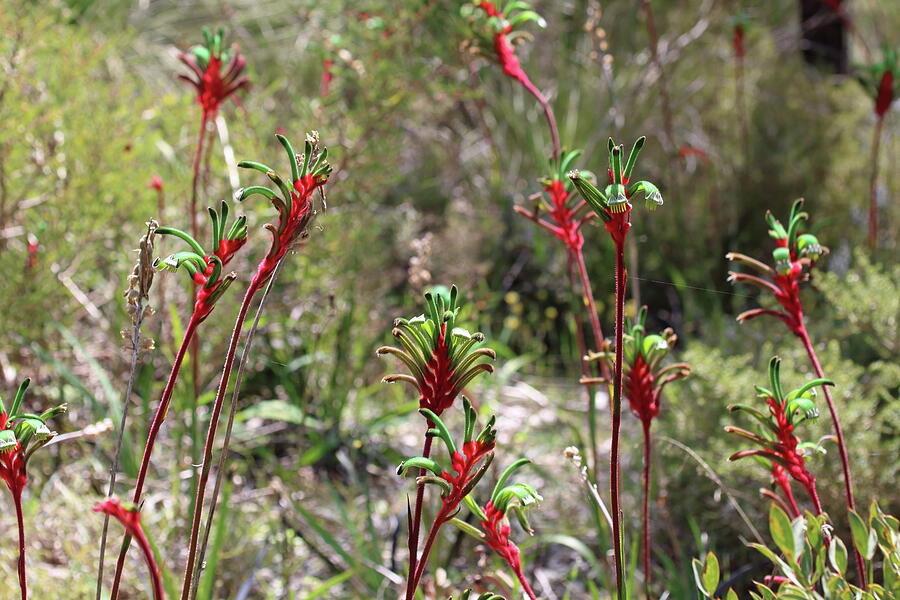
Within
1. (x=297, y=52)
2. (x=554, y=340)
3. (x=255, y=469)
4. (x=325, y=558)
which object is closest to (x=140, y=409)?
(x=255, y=469)

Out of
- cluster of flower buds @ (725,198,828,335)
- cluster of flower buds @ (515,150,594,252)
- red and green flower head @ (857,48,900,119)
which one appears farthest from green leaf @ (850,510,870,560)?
red and green flower head @ (857,48,900,119)

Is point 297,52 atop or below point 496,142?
atop

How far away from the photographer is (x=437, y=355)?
0.81 metres

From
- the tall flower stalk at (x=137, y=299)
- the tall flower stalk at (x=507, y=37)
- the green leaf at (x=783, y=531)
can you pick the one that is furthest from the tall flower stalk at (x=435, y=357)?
the tall flower stalk at (x=507, y=37)

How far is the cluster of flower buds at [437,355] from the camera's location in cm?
81

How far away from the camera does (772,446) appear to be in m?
0.98

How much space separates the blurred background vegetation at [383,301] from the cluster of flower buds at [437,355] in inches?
17.0

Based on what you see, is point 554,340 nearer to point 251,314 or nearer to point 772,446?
point 251,314

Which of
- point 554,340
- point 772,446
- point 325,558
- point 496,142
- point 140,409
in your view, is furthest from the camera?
point 496,142

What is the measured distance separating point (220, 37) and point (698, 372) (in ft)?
4.09

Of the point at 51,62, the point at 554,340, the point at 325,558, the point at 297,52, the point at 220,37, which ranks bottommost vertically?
the point at 325,558

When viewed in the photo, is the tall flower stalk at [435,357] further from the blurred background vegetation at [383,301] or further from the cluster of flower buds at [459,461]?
the blurred background vegetation at [383,301]

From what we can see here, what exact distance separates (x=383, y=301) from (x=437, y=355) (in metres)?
2.36

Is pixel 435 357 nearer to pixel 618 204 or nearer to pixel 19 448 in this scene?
pixel 618 204
